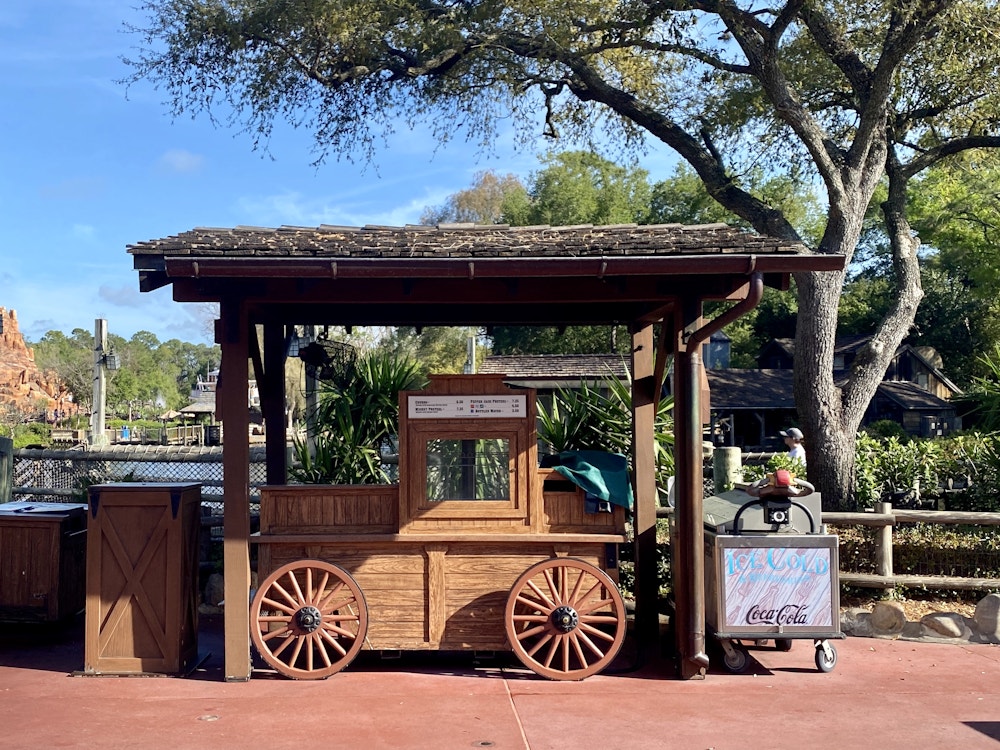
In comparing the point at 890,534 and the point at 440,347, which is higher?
the point at 440,347

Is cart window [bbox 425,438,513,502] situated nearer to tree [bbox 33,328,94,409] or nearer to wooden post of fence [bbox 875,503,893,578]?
wooden post of fence [bbox 875,503,893,578]

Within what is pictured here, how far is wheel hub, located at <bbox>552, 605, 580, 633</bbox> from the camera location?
22.6ft

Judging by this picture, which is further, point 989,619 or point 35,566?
point 989,619

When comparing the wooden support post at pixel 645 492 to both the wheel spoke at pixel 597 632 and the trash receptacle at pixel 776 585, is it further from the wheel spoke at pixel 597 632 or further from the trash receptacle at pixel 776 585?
the trash receptacle at pixel 776 585

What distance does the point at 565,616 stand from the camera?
6.90 m

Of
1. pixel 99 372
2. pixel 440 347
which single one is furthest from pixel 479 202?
pixel 99 372

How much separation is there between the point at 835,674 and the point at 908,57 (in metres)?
9.89

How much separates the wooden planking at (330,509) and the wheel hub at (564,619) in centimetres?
141

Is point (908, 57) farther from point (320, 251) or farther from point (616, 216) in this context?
point (616, 216)

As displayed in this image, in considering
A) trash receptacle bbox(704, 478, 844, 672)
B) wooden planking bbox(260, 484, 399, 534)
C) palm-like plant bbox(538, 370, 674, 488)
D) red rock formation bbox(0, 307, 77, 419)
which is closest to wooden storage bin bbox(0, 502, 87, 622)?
wooden planking bbox(260, 484, 399, 534)

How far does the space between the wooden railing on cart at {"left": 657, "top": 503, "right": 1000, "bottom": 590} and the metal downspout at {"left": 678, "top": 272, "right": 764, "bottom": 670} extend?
1529 mm

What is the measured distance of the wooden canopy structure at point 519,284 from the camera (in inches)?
253

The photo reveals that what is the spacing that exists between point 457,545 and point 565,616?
99 cm

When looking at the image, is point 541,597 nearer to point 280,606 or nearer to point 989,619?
point 280,606
